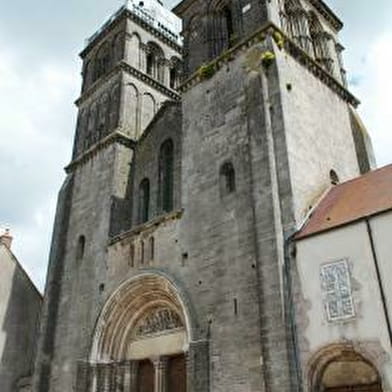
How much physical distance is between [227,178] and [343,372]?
5.98 m

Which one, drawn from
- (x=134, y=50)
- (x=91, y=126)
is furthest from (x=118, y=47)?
(x=91, y=126)

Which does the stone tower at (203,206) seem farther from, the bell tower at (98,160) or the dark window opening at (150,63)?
the dark window opening at (150,63)

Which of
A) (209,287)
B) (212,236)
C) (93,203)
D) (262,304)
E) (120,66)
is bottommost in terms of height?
(262,304)

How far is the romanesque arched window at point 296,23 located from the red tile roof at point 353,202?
19.2 ft

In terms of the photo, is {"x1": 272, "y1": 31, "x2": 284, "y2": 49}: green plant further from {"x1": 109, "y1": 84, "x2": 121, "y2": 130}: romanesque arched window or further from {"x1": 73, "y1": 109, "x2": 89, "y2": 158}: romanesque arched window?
{"x1": 73, "y1": 109, "x2": 89, "y2": 158}: romanesque arched window

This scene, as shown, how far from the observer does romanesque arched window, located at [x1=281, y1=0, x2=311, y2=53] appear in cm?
1638

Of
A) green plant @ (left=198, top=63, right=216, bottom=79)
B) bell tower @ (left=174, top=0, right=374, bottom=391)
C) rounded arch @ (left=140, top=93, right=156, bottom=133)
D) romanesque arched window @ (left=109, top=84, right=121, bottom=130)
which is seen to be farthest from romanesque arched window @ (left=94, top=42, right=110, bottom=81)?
green plant @ (left=198, top=63, right=216, bottom=79)

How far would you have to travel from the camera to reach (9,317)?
63.5 feet

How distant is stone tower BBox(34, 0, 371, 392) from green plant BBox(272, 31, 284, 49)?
64 mm

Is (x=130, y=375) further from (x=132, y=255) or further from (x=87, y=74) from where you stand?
(x=87, y=74)

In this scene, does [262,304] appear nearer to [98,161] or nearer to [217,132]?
[217,132]

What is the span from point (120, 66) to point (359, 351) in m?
15.8

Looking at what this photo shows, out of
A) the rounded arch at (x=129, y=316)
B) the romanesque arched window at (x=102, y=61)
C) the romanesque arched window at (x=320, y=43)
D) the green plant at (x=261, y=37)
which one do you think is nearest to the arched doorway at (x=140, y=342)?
the rounded arch at (x=129, y=316)

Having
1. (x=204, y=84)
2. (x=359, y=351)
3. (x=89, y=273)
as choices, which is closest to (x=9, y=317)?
(x=89, y=273)
